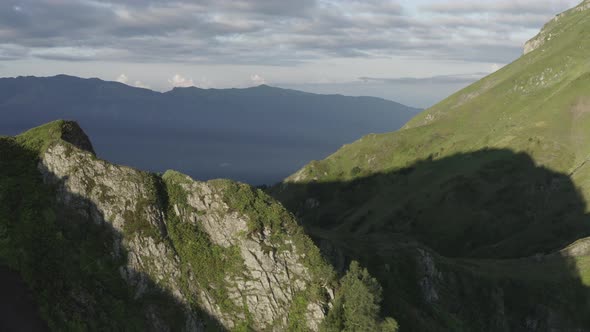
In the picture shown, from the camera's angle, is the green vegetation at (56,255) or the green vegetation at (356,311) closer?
the green vegetation at (56,255)

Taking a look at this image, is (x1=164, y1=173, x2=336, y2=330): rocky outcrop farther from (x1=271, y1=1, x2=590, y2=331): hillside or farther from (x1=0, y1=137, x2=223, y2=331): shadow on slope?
(x1=271, y1=1, x2=590, y2=331): hillside

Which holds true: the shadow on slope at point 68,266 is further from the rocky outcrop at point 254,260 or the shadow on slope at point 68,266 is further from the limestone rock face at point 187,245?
the rocky outcrop at point 254,260

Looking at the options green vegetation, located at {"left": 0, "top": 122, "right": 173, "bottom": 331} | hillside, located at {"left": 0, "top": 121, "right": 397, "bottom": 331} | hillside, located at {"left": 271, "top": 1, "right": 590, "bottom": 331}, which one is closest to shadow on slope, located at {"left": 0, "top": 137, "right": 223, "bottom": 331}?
green vegetation, located at {"left": 0, "top": 122, "right": 173, "bottom": 331}

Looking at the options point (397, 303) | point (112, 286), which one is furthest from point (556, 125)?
point (112, 286)

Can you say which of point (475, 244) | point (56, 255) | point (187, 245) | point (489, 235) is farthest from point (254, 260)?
point (489, 235)

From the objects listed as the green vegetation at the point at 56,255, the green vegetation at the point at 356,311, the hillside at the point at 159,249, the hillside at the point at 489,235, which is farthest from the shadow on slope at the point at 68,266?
the hillside at the point at 489,235

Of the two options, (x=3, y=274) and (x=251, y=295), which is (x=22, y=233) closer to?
(x=3, y=274)

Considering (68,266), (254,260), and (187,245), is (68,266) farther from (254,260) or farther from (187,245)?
(254,260)
